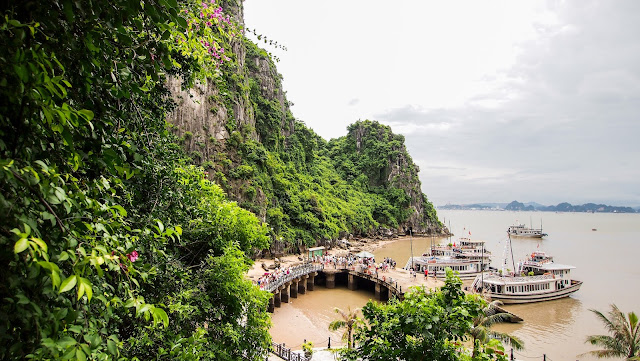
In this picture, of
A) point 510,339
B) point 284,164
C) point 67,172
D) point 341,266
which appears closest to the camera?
point 67,172

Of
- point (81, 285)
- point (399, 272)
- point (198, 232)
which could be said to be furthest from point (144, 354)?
point (399, 272)

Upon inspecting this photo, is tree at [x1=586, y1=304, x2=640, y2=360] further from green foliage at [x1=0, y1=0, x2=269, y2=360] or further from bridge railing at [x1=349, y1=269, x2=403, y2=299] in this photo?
green foliage at [x1=0, y1=0, x2=269, y2=360]

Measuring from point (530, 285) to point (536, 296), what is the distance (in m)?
0.93

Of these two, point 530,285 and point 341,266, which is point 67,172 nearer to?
point 341,266

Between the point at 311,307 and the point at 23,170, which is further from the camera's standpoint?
the point at 311,307

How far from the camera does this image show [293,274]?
27.0m

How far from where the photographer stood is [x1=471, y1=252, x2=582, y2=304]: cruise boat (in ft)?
87.8

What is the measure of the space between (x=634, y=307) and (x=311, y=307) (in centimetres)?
2565

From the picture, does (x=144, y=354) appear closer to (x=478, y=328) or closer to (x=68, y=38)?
(x=68, y=38)

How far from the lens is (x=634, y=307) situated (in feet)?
85.2

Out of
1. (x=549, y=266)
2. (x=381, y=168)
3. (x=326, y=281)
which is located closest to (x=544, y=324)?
(x=549, y=266)

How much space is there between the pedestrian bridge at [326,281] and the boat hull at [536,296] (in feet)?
27.2

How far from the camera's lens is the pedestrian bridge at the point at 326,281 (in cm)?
2473

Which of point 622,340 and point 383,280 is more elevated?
point 622,340
